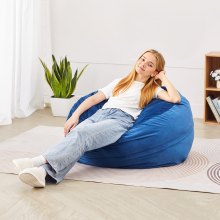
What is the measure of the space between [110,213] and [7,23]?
256 cm

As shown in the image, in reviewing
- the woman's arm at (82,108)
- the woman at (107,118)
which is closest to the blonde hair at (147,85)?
the woman at (107,118)

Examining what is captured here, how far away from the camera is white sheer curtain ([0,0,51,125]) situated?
434cm

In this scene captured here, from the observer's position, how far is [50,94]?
523 cm

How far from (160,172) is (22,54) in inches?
92.8

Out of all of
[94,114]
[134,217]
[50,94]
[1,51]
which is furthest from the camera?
[50,94]

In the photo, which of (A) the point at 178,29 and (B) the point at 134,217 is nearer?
(B) the point at 134,217

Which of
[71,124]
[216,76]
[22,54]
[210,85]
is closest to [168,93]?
[71,124]

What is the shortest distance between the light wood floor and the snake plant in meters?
1.97

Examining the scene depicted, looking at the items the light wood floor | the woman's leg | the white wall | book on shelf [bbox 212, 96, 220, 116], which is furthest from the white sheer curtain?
book on shelf [bbox 212, 96, 220, 116]

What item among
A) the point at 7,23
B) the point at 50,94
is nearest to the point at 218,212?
the point at 7,23

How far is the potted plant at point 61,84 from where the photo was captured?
185 inches

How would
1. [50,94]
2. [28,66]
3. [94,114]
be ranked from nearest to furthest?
[94,114], [28,66], [50,94]

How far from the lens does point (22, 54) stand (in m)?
4.75

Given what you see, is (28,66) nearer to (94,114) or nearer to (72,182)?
(94,114)
